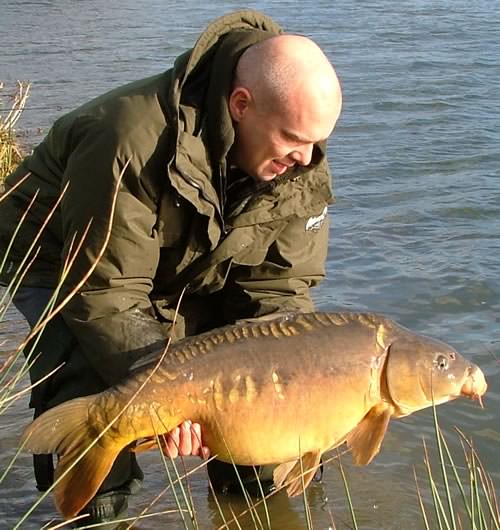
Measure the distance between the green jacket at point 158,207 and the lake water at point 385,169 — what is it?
1.00 meters

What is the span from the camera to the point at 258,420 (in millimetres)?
3373

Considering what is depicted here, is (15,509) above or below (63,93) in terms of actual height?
above

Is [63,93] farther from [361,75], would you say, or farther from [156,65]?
[361,75]

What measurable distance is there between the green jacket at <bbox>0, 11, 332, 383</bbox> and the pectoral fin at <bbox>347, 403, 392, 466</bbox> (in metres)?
0.75

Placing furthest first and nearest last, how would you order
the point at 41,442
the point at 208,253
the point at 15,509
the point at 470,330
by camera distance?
the point at 470,330, the point at 15,509, the point at 208,253, the point at 41,442

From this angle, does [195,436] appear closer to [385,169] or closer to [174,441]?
[174,441]

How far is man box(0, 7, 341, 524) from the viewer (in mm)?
3598

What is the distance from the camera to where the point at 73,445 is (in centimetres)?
328

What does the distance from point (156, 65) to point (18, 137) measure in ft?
15.2

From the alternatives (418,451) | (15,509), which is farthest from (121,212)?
(418,451)

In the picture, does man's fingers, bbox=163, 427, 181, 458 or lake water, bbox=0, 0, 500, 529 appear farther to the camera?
lake water, bbox=0, 0, 500, 529

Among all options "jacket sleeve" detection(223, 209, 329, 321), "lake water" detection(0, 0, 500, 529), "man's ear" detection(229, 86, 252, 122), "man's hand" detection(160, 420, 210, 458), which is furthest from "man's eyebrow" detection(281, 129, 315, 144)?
"lake water" detection(0, 0, 500, 529)

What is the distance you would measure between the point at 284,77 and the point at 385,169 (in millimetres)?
5573

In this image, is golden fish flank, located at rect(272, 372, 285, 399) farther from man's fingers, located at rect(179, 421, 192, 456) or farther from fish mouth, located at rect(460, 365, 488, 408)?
fish mouth, located at rect(460, 365, 488, 408)
